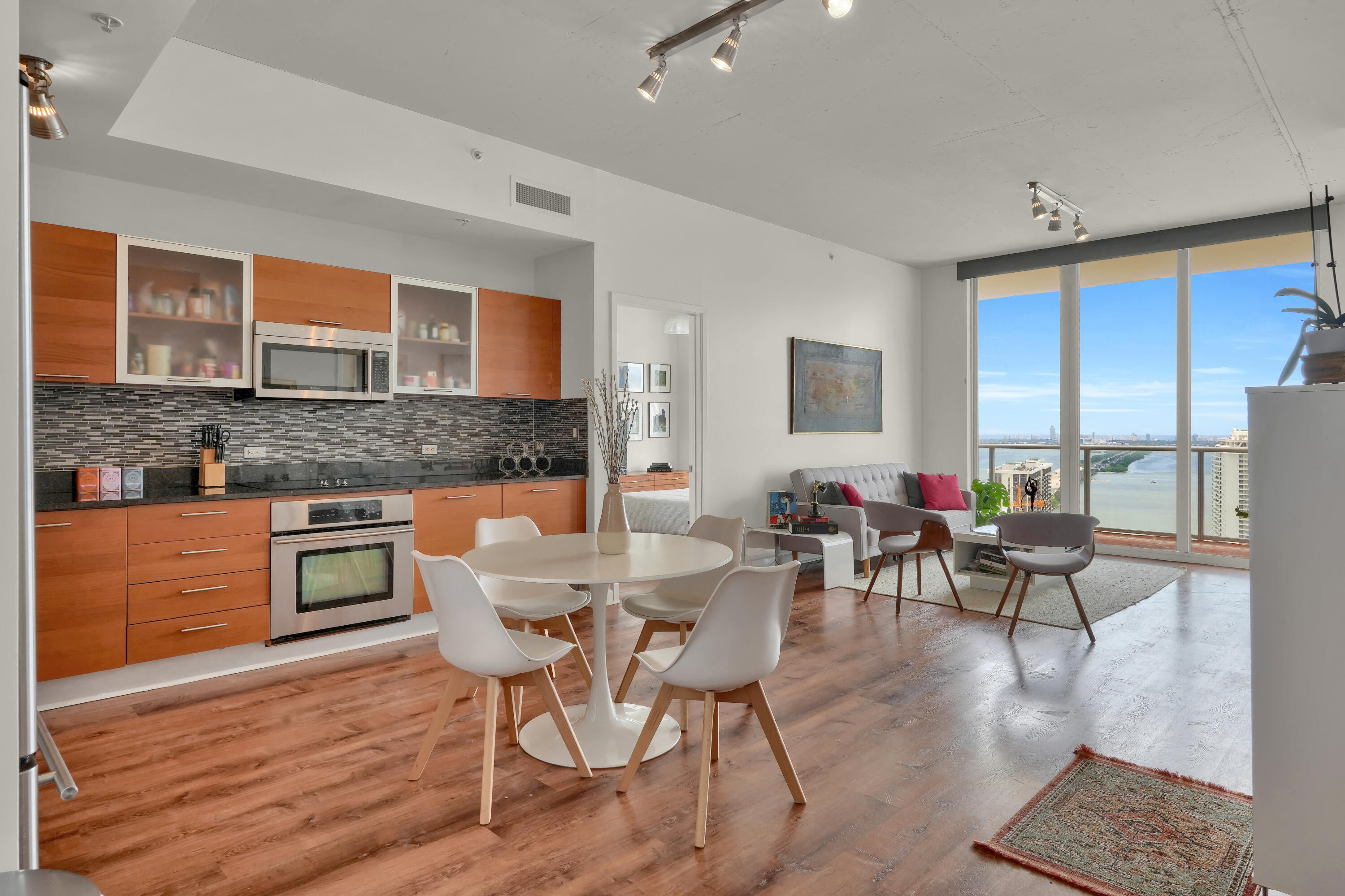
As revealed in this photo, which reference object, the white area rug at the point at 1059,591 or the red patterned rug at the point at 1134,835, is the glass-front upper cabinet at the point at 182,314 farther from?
the white area rug at the point at 1059,591

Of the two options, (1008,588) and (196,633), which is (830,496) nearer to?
(1008,588)

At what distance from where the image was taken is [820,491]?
6387mm

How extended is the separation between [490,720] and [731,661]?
2.67ft

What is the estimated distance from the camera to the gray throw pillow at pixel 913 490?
7.40 meters

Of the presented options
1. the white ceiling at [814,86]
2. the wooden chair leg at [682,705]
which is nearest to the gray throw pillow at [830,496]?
the white ceiling at [814,86]

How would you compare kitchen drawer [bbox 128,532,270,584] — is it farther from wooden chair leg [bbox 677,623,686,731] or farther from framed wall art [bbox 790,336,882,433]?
framed wall art [bbox 790,336,882,433]

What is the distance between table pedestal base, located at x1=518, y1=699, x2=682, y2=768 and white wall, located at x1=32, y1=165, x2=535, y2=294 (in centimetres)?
310

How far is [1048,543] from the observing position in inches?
178

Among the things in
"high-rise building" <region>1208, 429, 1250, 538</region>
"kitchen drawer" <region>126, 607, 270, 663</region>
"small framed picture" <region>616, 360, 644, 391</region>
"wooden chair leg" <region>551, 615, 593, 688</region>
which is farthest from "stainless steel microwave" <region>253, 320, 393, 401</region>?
"high-rise building" <region>1208, 429, 1250, 538</region>

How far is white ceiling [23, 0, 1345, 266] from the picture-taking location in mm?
3145

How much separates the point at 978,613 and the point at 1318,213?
4.42m

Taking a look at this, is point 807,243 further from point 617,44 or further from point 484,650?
point 484,650

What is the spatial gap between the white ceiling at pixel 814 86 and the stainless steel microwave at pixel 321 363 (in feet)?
2.42

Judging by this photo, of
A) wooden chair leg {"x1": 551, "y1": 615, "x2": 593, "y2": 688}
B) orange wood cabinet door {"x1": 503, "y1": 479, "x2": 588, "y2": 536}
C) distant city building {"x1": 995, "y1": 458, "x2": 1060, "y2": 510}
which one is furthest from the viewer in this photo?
distant city building {"x1": 995, "y1": 458, "x2": 1060, "y2": 510}
